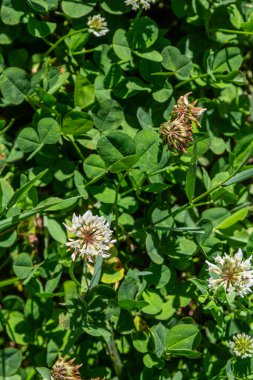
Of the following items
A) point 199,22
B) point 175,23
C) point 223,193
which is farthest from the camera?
point 175,23

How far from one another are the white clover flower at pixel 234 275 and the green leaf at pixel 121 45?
0.92 meters

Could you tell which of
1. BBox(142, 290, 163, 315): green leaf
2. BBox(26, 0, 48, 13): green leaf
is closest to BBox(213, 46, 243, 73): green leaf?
BBox(26, 0, 48, 13): green leaf

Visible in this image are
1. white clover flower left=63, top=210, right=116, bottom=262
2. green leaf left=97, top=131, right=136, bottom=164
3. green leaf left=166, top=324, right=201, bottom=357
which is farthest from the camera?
green leaf left=166, top=324, right=201, bottom=357

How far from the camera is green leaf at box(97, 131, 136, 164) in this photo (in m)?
2.04

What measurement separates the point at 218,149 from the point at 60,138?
0.69m

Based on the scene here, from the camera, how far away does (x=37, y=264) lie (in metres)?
2.33

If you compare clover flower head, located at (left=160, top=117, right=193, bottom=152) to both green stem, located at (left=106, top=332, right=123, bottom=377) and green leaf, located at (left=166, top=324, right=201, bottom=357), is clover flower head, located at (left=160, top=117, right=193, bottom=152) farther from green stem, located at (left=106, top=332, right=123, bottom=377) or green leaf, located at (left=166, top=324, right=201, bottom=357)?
green stem, located at (left=106, top=332, right=123, bottom=377)

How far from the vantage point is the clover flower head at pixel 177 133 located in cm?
195

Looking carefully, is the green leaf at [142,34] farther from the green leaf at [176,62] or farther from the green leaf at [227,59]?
the green leaf at [227,59]

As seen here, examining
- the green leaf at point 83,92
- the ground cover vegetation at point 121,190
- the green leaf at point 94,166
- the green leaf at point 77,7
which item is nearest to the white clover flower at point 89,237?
the ground cover vegetation at point 121,190

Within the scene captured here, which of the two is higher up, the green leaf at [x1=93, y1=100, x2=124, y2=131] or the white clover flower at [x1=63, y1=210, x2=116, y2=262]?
the green leaf at [x1=93, y1=100, x2=124, y2=131]

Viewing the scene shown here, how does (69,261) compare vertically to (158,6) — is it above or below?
below

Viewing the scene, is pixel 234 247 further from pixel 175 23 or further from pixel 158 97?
pixel 175 23

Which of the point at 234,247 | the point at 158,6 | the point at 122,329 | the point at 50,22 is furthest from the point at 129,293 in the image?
the point at 158,6
